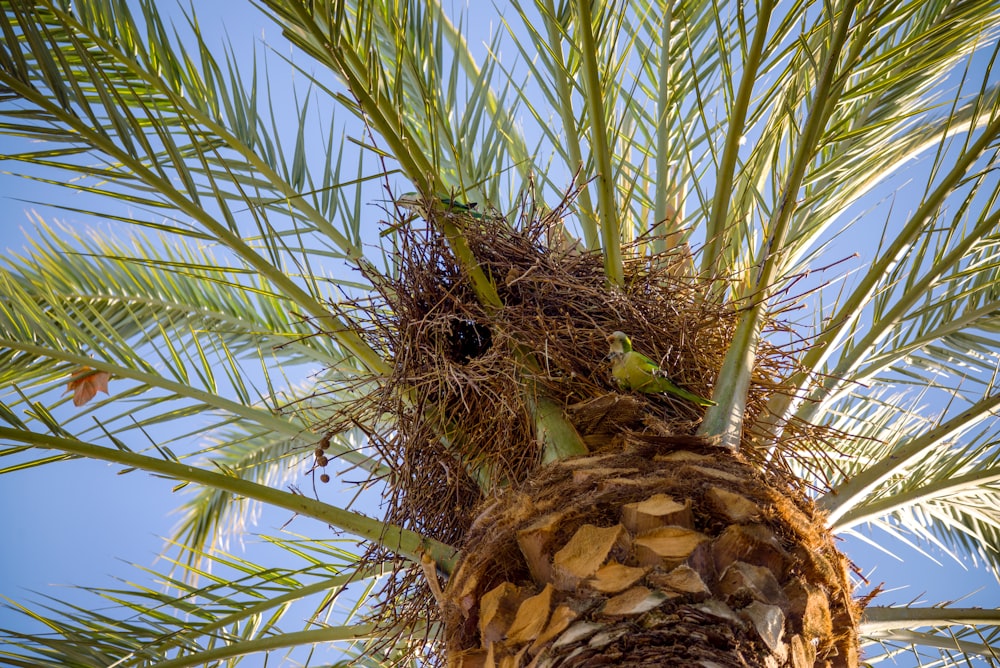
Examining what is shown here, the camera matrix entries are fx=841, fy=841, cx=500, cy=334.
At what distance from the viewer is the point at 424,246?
3051 millimetres

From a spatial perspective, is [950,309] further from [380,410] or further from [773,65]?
[380,410]

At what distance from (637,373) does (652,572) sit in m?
0.78

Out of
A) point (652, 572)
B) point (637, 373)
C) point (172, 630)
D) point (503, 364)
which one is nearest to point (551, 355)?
point (503, 364)

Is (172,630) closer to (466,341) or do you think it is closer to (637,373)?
(466,341)

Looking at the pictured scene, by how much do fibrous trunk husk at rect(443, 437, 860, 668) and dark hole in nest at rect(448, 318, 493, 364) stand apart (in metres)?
0.79

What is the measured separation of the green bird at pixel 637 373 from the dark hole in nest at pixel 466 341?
0.49 metres

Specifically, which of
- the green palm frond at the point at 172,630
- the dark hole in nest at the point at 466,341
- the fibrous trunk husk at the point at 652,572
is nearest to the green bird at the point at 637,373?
the fibrous trunk husk at the point at 652,572

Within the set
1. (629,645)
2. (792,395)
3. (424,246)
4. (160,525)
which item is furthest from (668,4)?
(160,525)

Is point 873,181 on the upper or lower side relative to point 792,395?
upper

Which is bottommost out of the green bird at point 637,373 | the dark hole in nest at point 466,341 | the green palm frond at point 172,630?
the green palm frond at point 172,630

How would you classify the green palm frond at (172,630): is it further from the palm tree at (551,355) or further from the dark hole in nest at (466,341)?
the dark hole in nest at (466,341)

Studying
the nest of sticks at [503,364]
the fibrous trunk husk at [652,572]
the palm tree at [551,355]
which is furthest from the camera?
the nest of sticks at [503,364]

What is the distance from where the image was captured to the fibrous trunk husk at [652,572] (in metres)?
1.92

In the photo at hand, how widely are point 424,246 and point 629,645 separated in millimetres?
1641
